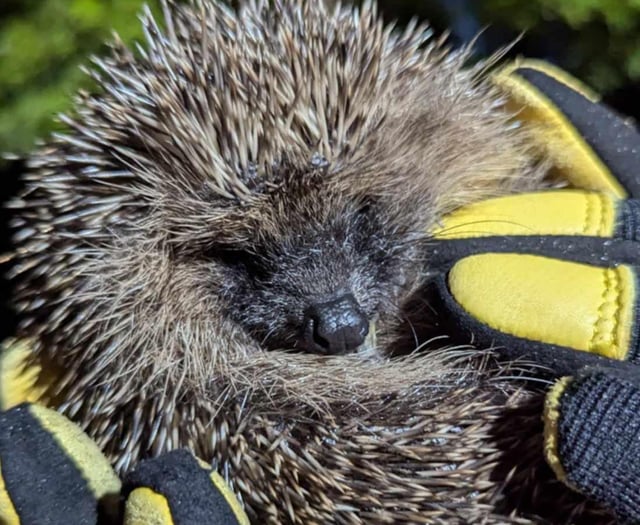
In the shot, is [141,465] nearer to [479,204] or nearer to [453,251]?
[453,251]

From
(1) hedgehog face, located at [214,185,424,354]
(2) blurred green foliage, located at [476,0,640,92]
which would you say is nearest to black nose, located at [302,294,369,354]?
(1) hedgehog face, located at [214,185,424,354]

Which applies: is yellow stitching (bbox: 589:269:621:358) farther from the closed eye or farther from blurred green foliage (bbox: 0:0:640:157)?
blurred green foliage (bbox: 0:0:640:157)

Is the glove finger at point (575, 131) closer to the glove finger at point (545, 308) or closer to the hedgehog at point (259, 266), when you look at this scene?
the hedgehog at point (259, 266)

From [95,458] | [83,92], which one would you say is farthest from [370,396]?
[83,92]

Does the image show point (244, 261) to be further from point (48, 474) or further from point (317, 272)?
point (48, 474)

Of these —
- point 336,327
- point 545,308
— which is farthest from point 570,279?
point 336,327

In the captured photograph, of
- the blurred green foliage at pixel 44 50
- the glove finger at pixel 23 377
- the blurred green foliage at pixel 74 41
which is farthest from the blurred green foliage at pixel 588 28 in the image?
the glove finger at pixel 23 377
